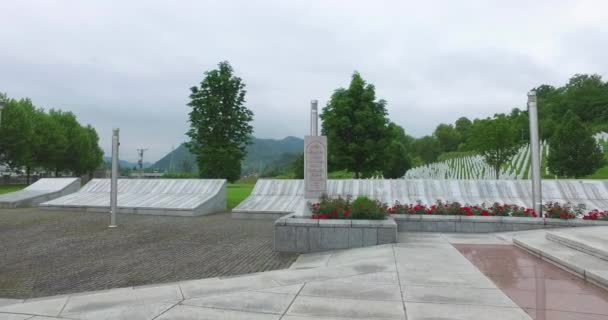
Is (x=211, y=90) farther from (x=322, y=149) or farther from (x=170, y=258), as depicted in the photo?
(x=170, y=258)

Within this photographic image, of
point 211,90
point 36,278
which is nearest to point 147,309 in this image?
point 36,278

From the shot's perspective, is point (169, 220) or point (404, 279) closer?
point (404, 279)

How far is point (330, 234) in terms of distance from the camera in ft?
26.8

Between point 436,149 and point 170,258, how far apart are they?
9126cm

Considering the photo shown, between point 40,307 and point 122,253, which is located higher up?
point 40,307

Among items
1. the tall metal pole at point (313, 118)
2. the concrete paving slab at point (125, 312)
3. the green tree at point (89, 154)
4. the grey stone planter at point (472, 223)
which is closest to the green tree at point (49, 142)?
the green tree at point (89, 154)

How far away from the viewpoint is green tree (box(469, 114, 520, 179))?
96.6 ft

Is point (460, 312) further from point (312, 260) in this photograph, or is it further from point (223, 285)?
point (312, 260)

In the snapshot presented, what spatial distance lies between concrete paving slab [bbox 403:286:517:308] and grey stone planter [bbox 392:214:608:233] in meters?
5.08

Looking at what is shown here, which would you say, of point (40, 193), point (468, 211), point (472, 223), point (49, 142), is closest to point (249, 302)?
point (472, 223)

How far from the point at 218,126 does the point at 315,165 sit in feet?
48.4

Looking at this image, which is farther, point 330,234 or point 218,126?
point 218,126

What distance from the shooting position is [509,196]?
45.4 feet

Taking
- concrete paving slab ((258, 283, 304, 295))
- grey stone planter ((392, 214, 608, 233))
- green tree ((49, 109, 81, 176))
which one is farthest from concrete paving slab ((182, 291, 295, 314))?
green tree ((49, 109, 81, 176))
